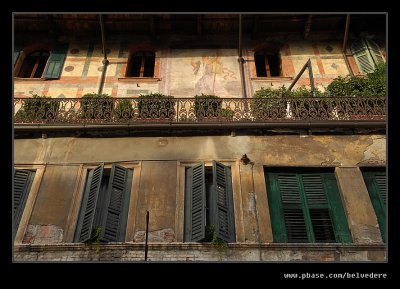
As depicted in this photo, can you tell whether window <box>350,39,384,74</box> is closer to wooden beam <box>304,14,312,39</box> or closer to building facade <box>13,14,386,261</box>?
building facade <box>13,14,386,261</box>

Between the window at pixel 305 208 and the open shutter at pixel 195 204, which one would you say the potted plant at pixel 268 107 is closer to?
the window at pixel 305 208

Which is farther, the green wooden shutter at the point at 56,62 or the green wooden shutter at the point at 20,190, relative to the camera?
the green wooden shutter at the point at 56,62

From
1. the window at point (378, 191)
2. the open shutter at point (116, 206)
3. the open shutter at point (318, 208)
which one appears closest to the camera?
the open shutter at point (116, 206)

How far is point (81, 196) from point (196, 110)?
3569mm

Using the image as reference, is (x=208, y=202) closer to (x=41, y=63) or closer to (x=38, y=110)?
(x=38, y=110)

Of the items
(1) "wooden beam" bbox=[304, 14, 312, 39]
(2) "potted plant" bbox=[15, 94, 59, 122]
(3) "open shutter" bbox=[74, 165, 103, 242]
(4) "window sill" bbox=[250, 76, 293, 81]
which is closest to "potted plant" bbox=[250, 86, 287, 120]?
(4) "window sill" bbox=[250, 76, 293, 81]

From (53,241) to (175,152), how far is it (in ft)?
10.8

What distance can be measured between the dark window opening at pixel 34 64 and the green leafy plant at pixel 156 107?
4438mm

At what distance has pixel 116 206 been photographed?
10.2 meters

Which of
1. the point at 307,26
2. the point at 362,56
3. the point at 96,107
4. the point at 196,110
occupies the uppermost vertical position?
the point at 307,26

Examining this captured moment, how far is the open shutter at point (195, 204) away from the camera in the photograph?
9562 mm

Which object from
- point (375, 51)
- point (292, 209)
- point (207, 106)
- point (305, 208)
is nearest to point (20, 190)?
point (207, 106)

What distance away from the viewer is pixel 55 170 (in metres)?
11.0

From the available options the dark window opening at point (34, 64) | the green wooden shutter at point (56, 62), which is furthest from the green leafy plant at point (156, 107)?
the dark window opening at point (34, 64)
